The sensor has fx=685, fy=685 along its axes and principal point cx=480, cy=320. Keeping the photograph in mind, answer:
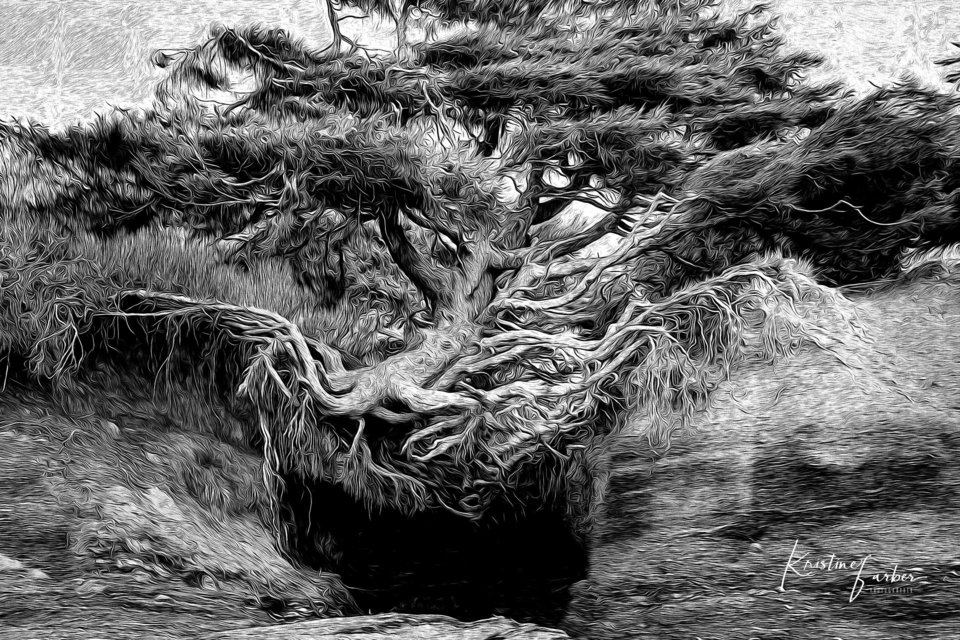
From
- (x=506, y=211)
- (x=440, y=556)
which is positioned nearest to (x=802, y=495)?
(x=440, y=556)

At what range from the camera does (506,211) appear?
485cm

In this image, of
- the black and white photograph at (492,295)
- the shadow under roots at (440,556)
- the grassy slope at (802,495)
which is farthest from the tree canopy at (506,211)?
the grassy slope at (802,495)

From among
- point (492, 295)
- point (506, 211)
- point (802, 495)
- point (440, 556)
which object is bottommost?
point (440, 556)

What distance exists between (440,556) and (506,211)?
2400 mm

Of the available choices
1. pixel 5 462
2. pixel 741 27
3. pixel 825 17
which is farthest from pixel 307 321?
pixel 825 17

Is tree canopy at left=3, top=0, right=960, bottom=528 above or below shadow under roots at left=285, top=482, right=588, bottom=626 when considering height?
above

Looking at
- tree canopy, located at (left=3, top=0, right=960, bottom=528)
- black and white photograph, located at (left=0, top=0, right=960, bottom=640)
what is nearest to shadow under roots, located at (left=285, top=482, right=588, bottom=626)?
black and white photograph, located at (left=0, top=0, right=960, bottom=640)

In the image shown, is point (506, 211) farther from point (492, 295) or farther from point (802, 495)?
point (802, 495)

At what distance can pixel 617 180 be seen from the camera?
15.7 ft

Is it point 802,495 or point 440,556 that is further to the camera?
point 440,556

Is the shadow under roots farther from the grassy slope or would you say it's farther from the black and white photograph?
the grassy slope

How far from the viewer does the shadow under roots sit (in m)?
4.39

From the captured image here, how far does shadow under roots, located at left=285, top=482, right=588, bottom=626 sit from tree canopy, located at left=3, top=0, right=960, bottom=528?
16 centimetres

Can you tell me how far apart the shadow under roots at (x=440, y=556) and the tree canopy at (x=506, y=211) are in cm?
16
